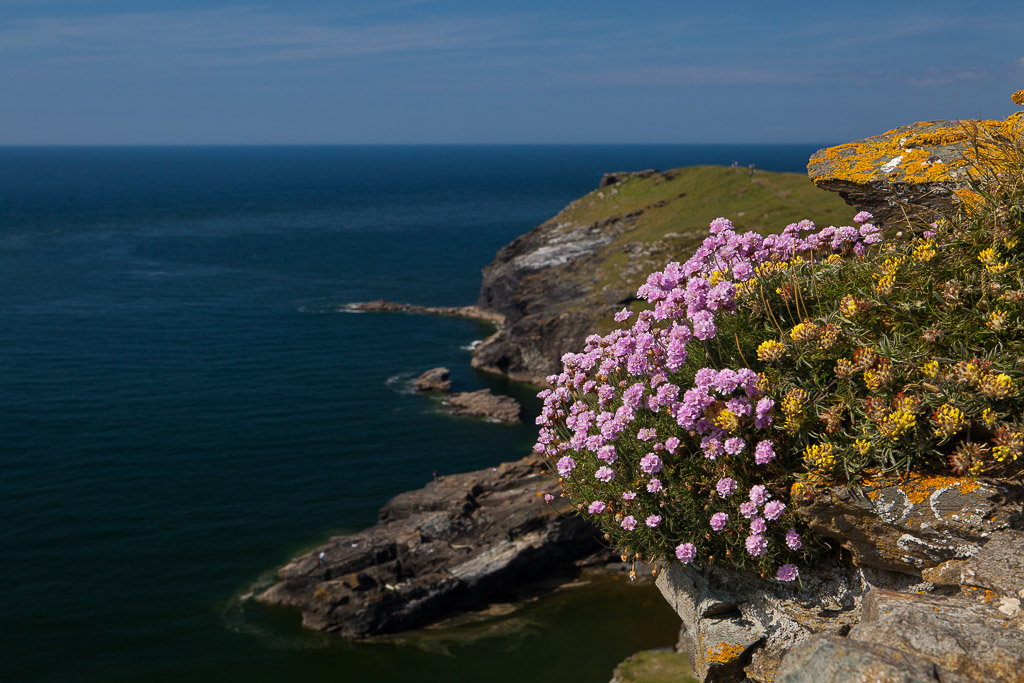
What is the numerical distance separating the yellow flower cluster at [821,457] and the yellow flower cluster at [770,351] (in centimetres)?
90

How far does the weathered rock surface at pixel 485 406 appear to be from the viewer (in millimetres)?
59688

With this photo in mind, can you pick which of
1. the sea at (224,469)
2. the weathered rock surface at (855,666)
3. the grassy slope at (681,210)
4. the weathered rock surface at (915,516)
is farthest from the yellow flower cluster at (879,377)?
the grassy slope at (681,210)

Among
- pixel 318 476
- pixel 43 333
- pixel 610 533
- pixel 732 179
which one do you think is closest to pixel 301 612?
pixel 318 476

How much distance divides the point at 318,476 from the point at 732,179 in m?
66.5

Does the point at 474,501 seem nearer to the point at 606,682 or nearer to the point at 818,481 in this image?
the point at 606,682

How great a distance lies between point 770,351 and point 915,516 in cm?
185

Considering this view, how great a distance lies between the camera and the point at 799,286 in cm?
820

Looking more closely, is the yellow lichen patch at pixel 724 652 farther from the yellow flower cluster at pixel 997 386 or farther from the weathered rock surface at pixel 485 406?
the weathered rock surface at pixel 485 406

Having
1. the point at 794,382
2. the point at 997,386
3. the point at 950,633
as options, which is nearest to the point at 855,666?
the point at 950,633

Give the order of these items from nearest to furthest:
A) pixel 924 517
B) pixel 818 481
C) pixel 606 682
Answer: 1. pixel 924 517
2. pixel 818 481
3. pixel 606 682

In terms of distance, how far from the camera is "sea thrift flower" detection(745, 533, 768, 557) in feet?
23.0

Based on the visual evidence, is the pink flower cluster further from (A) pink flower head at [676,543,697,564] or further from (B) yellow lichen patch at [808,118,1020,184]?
(B) yellow lichen patch at [808,118,1020,184]

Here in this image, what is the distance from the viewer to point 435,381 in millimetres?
66562

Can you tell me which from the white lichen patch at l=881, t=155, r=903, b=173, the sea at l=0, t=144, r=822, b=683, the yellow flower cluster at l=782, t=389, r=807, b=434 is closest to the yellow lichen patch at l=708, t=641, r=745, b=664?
the yellow flower cluster at l=782, t=389, r=807, b=434
